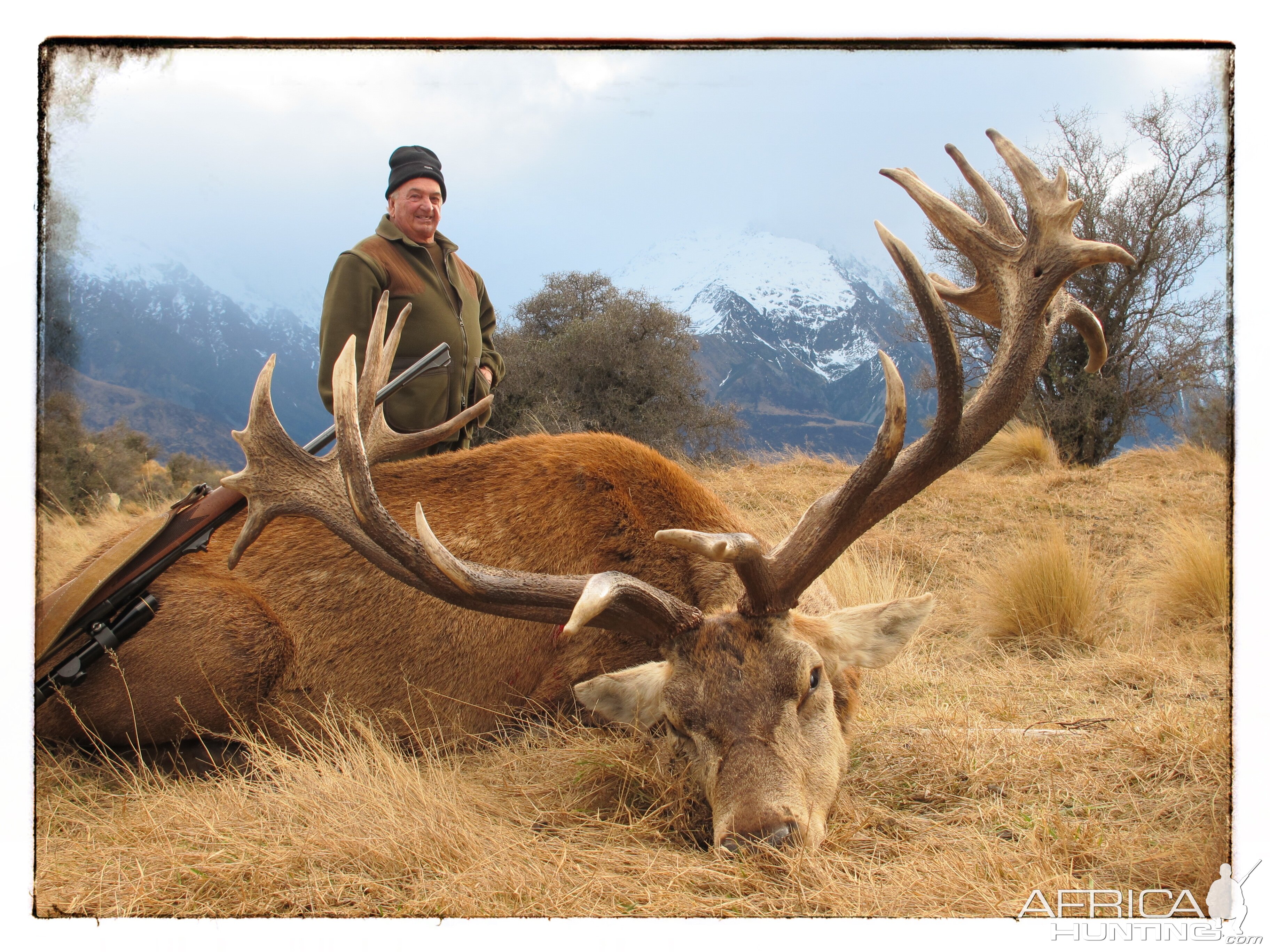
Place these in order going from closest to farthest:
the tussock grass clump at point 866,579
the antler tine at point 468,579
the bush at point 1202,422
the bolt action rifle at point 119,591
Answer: the antler tine at point 468,579, the bolt action rifle at point 119,591, the tussock grass clump at point 866,579, the bush at point 1202,422

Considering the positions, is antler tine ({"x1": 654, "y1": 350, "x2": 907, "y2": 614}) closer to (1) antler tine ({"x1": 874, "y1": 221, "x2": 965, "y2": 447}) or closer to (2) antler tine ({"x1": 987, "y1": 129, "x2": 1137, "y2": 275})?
(1) antler tine ({"x1": 874, "y1": 221, "x2": 965, "y2": 447})

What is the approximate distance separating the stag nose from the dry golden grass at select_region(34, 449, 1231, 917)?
0.05 meters

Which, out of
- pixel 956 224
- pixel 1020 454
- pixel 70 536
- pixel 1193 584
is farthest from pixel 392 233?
pixel 1020 454

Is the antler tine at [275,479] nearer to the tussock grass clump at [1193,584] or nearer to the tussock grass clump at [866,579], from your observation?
the tussock grass clump at [866,579]

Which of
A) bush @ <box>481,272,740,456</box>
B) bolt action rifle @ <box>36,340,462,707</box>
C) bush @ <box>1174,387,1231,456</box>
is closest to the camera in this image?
bolt action rifle @ <box>36,340,462,707</box>

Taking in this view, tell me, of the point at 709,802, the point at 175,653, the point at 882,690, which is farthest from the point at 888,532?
the point at 175,653

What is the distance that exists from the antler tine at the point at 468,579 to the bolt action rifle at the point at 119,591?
0.55 meters

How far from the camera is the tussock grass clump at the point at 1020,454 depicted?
11.6 meters

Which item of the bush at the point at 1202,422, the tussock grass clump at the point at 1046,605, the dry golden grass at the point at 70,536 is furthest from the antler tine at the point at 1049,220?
the bush at the point at 1202,422

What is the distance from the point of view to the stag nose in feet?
8.79

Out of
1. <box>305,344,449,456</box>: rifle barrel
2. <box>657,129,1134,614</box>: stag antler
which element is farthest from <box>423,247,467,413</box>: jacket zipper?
<box>657,129,1134,614</box>: stag antler

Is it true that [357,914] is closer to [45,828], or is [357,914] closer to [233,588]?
[45,828]
